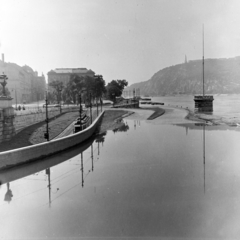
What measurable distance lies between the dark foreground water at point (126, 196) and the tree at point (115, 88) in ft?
237

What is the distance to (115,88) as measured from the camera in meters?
91.3

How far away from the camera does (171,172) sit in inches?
557

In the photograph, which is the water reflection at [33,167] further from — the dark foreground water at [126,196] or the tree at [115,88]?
the tree at [115,88]

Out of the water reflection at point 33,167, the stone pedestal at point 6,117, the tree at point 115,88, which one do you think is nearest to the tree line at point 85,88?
the tree at point 115,88

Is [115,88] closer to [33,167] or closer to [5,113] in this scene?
[5,113]

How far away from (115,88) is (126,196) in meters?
81.7

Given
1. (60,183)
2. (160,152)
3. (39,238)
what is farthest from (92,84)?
(39,238)

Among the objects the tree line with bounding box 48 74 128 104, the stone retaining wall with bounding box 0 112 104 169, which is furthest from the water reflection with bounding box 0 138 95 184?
the tree line with bounding box 48 74 128 104

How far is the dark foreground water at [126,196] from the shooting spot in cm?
814

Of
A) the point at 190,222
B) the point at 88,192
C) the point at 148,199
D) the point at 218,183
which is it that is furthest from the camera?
the point at 218,183

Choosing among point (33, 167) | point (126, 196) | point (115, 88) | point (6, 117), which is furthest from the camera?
point (115, 88)

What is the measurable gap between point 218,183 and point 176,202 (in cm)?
316

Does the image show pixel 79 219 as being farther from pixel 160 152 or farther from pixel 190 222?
pixel 160 152

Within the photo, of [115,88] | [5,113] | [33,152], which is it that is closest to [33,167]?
[33,152]
